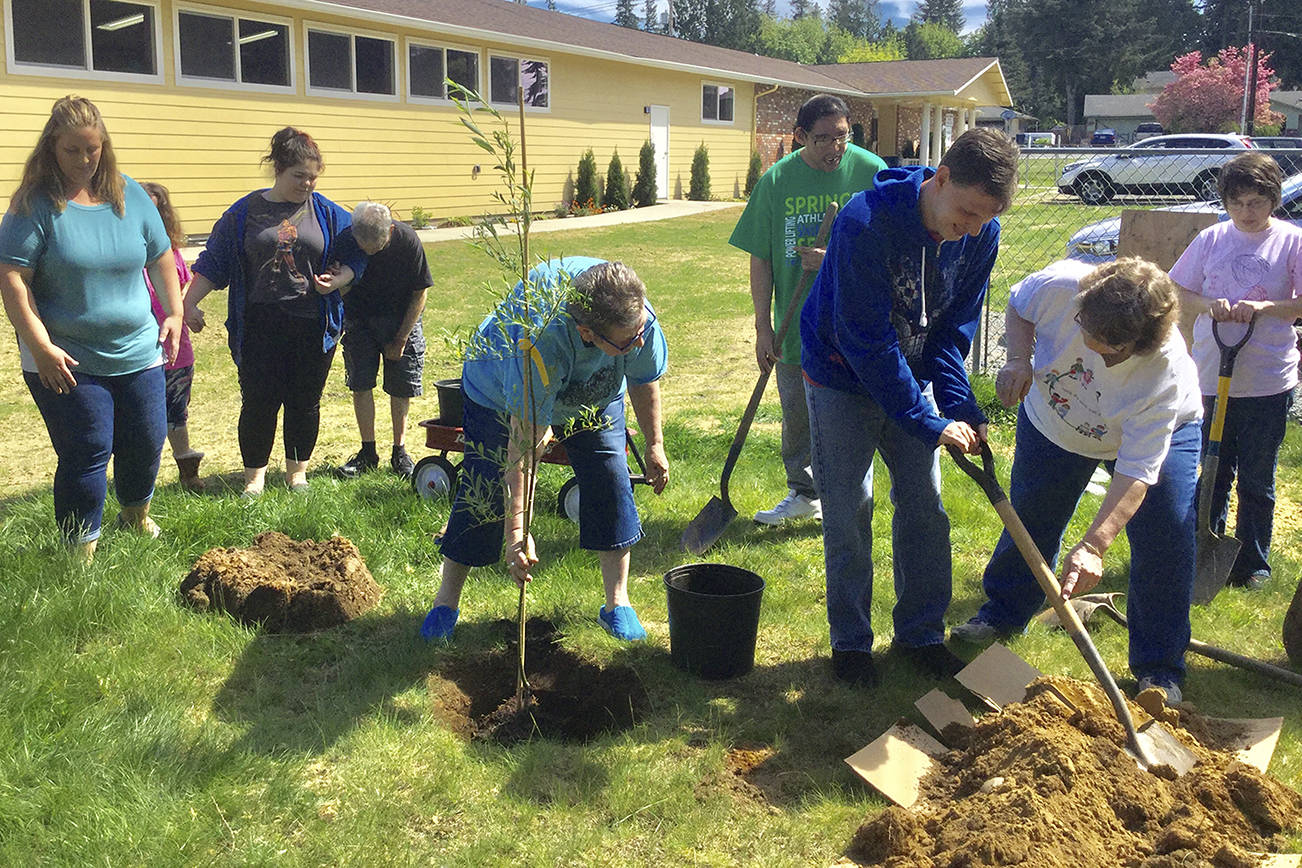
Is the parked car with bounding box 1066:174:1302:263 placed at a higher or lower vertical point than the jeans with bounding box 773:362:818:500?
higher

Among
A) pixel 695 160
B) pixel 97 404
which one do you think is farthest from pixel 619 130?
pixel 97 404

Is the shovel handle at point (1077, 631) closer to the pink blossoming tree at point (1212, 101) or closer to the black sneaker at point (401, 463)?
the black sneaker at point (401, 463)

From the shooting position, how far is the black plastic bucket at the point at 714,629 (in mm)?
3795

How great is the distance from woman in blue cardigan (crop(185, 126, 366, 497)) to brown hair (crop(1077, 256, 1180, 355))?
382cm

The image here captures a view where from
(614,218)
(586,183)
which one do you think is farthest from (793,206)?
(586,183)

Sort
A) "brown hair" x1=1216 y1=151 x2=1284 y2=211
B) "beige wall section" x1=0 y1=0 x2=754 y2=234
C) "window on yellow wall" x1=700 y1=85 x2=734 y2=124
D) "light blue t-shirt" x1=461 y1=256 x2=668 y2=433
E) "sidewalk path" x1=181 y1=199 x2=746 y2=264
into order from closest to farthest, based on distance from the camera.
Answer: "light blue t-shirt" x1=461 y1=256 x2=668 y2=433, "brown hair" x1=1216 y1=151 x2=1284 y2=211, "beige wall section" x1=0 y1=0 x2=754 y2=234, "sidewalk path" x1=181 y1=199 x2=746 y2=264, "window on yellow wall" x1=700 y1=85 x2=734 y2=124

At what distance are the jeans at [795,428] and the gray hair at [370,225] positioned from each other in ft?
7.37

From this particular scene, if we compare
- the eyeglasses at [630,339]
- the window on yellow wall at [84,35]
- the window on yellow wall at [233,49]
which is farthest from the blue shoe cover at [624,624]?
the window on yellow wall at [233,49]

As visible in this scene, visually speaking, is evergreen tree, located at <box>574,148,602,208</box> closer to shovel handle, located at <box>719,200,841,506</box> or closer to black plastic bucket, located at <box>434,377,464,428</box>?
black plastic bucket, located at <box>434,377,464,428</box>

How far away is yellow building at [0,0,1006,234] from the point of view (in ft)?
44.0

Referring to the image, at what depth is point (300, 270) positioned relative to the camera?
554 centimetres

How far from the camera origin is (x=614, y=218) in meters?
21.6

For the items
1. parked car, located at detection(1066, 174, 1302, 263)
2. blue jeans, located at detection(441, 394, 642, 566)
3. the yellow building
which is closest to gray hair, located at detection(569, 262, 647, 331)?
blue jeans, located at detection(441, 394, 642, 566)

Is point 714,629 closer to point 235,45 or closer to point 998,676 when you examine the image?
point 998,676
